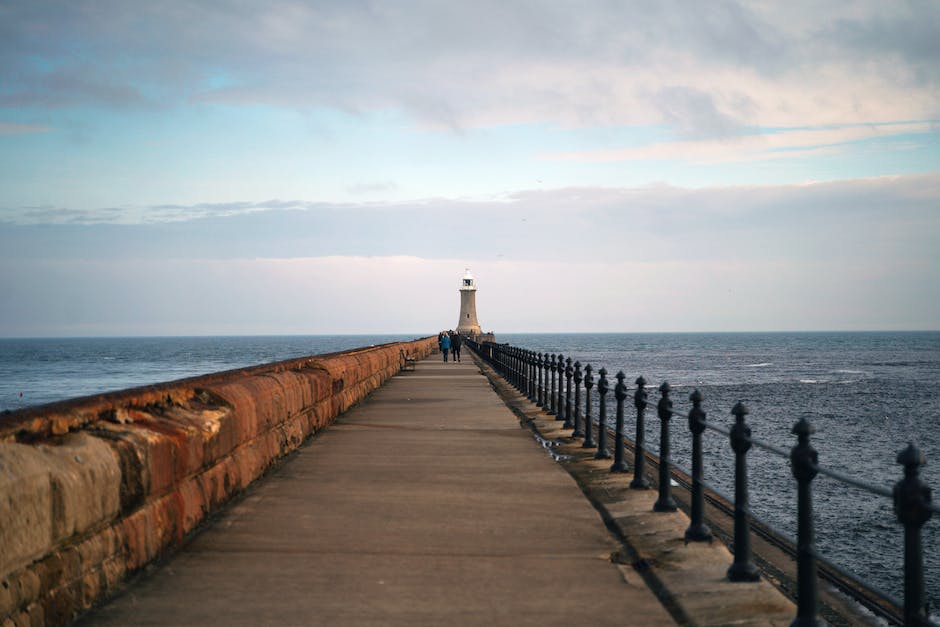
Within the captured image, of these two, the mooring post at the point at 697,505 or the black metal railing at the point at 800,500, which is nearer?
the black metal railing at the point at 800,500

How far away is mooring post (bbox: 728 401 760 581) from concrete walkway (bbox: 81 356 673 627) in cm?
61

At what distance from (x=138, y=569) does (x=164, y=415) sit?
132 cm

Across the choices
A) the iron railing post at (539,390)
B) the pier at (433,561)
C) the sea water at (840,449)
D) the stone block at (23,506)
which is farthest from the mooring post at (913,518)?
the iron railing post at (539,390)

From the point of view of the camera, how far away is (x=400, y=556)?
5.95 metres

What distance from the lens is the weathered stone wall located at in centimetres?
405

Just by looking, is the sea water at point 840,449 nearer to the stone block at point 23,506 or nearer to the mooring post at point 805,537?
the mooring post at point 805,537

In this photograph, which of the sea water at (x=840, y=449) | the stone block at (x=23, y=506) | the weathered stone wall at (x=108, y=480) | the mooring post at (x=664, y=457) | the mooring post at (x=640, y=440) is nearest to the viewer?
the stone block at (x=23, y=506)

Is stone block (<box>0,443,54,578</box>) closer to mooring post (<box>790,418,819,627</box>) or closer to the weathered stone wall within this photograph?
the weathered stone wall

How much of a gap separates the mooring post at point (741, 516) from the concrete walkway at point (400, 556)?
61 cm

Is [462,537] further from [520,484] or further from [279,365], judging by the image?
[279,365]

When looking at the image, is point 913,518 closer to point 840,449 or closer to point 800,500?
point 800,500

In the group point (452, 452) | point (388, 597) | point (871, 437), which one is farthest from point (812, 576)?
point (871, 437)

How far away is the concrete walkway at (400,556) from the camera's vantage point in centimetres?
480

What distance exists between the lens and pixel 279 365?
12.4 meters
